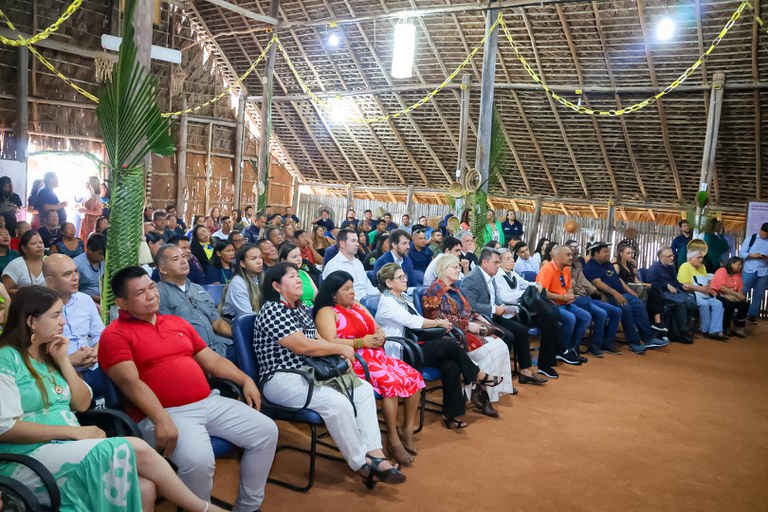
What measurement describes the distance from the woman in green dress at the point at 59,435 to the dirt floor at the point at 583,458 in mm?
962

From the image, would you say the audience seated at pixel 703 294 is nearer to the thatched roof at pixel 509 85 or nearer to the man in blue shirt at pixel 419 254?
the man in blue shirt at pixel 419 254

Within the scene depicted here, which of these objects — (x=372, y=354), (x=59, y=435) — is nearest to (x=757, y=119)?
(x=372, y=354)

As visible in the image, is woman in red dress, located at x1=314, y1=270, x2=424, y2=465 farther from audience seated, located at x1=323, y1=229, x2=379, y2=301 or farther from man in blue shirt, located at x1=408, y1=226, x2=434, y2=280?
man in blue shirt, located at x1=408, y1=226, x2=434, y2=280

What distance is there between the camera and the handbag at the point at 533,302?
21.3 feet

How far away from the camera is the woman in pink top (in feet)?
31.0

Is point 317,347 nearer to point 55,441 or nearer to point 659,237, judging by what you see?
point 55,441

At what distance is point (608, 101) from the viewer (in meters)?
13.5

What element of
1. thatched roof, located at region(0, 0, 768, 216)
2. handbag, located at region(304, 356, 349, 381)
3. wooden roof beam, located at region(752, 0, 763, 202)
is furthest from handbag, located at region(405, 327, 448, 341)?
wooden roof beam, located at region(752, 0, 763, 202)

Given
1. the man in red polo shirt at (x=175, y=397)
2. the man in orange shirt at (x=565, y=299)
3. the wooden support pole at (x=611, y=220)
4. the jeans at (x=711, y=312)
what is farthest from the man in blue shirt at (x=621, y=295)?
the wooden support pole at (x=611, y=220)

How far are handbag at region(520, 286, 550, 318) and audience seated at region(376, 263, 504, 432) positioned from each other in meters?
1.75

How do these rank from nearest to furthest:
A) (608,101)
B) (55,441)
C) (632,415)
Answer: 1. (55,441)
2. (632,415)
3. (608,101)

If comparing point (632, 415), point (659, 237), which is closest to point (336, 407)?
point (632, 415)

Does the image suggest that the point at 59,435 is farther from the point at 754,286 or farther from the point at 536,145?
the point at 536,145

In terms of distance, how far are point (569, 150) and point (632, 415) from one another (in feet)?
33.2
